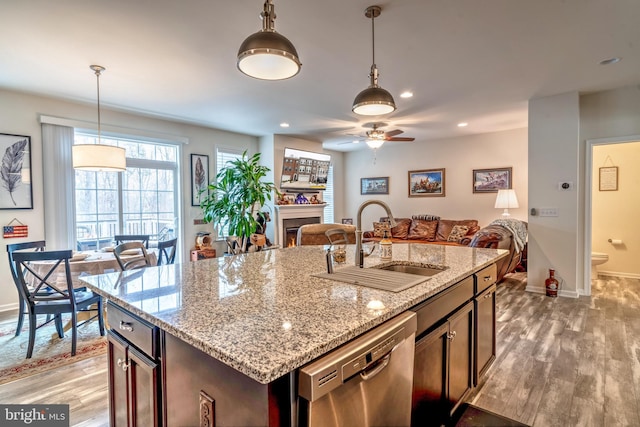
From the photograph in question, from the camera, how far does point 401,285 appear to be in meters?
1.45

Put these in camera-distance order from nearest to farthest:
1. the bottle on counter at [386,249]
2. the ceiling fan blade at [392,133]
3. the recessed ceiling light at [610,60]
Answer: the bottle on counter at [386,249], the recessed ceiling light at [610,60], the ceiling fan blade at [392,133]

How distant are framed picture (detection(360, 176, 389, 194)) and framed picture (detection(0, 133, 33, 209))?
6.41 metres

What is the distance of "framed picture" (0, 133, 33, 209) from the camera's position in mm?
3762

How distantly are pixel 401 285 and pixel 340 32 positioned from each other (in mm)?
2117

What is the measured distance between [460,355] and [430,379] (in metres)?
0.39

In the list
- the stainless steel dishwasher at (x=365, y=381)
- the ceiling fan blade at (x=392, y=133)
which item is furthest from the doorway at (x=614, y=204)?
the stainless steel dishwasher at (x=365, y=381)

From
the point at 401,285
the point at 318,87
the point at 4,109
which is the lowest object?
the point at 401,285

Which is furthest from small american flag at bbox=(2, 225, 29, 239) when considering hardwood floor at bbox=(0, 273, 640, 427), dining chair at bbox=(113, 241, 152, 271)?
dining chair at bbox=(113, 241, 152, 271)

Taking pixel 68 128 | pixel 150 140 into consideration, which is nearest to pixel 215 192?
pixel 150 140

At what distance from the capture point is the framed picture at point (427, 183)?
7.07 metres

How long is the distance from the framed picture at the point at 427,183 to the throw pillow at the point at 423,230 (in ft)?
2.34

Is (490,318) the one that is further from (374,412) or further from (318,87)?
(318,87)

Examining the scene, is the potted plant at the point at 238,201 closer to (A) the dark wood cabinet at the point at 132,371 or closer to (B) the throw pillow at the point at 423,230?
(B) the throw pillow at the point at 423,230

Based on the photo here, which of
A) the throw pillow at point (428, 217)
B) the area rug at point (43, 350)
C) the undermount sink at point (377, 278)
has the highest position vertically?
the throw pillow at point (428, 217)
